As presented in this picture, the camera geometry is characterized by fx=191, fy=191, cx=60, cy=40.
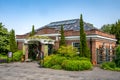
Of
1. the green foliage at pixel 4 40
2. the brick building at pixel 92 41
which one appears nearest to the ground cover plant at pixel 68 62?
the brick building at pixel 92 41

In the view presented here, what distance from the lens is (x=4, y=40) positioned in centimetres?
3853

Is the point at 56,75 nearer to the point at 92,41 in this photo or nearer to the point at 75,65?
the point at 75,65

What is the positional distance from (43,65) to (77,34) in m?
8.06

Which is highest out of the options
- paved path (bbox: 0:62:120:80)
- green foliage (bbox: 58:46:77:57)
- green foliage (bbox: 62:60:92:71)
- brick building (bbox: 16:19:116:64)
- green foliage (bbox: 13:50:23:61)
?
brick building (bbox: 16:19:116:64)

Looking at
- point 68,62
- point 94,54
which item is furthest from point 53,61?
point 94,54

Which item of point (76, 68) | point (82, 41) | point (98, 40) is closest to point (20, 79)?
point (76, 68)

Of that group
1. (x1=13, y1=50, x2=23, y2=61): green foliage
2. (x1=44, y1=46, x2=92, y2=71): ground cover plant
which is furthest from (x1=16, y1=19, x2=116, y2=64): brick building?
(x1=44, y1=46, x2=92, y2=71): ground cover plant

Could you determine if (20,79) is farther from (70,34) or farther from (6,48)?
(6,48)

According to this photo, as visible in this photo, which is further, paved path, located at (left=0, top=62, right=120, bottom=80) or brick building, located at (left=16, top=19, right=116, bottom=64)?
Result: brick building, located at (left=16, top=19, right=116, bottom=64)

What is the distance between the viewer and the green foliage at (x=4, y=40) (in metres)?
37.9

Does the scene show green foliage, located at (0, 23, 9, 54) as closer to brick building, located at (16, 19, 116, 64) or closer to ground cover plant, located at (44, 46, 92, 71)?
brick building, located at (16, 19, 116, 64)

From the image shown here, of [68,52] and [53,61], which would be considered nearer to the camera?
[53,61]

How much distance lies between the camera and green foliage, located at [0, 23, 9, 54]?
124 feet

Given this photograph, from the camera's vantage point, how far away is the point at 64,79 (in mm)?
14734
